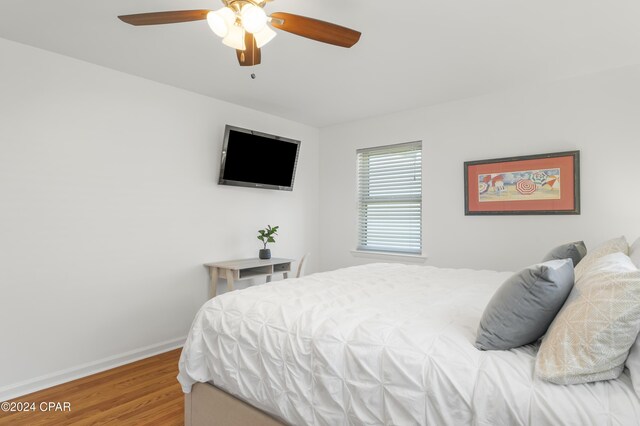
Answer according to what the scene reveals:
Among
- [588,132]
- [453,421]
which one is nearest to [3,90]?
[453,421]

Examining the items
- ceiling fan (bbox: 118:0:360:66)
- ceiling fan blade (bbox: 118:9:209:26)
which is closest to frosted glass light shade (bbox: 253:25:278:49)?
ceiling fan (bbox: 118:0:360:66)

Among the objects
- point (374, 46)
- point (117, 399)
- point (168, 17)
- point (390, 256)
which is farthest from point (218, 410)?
point (390, 256)

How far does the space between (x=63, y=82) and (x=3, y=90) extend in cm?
36

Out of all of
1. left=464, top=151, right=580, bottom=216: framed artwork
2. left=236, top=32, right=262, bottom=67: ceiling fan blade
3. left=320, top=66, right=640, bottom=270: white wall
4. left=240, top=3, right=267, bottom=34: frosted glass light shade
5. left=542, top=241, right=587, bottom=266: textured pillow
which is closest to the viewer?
left=240, top=3, right=267, bottom=34: frosted glass light shade

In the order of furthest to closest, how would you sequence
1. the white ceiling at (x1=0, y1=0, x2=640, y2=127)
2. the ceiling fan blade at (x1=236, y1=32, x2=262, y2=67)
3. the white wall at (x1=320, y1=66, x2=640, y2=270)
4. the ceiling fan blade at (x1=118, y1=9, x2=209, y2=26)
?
the white wall at (x1=320, y1=66, x2=640, y2=270) < the white ceiling at (x1=0, y1=0, x2=640, y2=127) < the ceiling fan blade at (x1=236, y1=32, x2=262, y2=67) < the ceiling fan blade at (x1=118, y1=9, x2=209, y2=26)

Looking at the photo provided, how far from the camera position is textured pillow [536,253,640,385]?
102 centimetres

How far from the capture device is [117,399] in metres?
2.38

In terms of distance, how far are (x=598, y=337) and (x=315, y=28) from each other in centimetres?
164

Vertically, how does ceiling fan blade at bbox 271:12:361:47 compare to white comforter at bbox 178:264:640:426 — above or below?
above

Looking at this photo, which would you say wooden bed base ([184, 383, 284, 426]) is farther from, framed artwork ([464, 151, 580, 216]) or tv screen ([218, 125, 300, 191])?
framed artwork ([464, 151, 580, 216])

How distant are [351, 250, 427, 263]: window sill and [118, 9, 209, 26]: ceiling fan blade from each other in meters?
3.03

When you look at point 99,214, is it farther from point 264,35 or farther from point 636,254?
point 636,254

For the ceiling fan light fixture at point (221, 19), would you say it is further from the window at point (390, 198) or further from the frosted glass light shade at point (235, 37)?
the window at point (390, 198)

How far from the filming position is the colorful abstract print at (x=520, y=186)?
3098 millimetres
